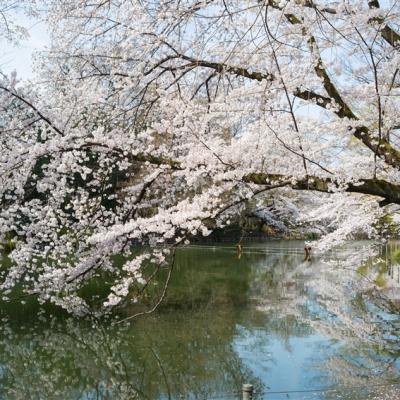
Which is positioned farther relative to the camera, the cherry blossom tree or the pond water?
the pond water

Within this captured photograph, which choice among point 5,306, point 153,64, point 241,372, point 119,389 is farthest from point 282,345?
point 5,306

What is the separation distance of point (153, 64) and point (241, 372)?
3.10m

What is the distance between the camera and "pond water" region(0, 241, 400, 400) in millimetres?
4438

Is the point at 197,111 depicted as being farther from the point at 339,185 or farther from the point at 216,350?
the point at 216,350

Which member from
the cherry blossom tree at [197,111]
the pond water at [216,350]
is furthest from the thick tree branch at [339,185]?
the pond water at [216,350]

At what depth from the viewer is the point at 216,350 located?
549cm

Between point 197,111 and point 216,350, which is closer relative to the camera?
A: point 197,111

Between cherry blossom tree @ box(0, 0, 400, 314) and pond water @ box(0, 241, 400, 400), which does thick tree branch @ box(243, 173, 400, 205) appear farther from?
pond water @ box(0, 241, 400, 400)

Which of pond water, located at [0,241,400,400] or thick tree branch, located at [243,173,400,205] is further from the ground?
thick tree branch, located at [243,173,400,205]

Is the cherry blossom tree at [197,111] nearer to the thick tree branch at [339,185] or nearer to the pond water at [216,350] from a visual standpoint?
the thick tree branch at [339,185]

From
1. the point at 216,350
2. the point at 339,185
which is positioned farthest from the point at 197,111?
the point at 216,350

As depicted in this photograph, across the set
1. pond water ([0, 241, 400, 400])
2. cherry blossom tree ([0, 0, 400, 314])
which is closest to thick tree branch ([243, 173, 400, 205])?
→ cherry blossom tree ([0, 0, 400, 314])

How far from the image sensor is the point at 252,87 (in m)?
3.22

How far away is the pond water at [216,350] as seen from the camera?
14.6 ft
